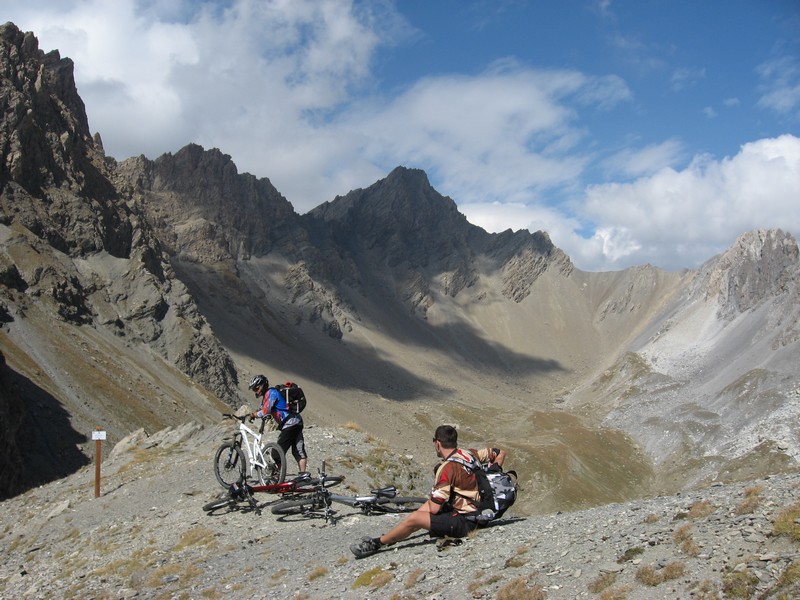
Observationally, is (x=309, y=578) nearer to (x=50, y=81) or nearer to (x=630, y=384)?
(x=50, y=81)

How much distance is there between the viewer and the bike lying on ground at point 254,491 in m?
18.3

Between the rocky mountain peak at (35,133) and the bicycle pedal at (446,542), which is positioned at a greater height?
the rocky mountain peak at (35,133)

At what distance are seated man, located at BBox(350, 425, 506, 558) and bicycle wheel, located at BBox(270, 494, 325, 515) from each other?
4.98 metres

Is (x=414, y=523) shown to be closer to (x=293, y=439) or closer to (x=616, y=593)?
(x=616, y=593)

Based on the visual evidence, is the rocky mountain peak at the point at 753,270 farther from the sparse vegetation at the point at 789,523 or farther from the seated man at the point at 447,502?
the sparse vegetation at the point at 789,523

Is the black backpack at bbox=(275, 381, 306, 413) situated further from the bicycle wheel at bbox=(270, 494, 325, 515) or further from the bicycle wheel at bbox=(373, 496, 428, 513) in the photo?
the bicycle wheel at bbox=(373, 496, 428, 513)

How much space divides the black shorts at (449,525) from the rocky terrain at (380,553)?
263 millimetres

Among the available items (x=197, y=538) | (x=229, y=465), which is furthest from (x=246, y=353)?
(x=197, y=538)

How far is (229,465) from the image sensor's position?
1972cm

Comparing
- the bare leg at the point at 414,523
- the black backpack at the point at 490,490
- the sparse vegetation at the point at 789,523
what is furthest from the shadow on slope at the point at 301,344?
the sparse vegetation at the point at 789,523

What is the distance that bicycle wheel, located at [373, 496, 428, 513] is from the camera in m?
17.4

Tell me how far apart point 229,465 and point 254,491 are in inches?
56.1

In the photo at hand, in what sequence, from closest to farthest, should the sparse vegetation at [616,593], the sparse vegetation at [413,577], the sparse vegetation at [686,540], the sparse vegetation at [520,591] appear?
the sparse vegetation at [616,593], the sparse vegetation at [520,591], the sparse vegetation at [686,540], the sparse vegetation at [413,577]

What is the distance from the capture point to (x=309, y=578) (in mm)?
12836
